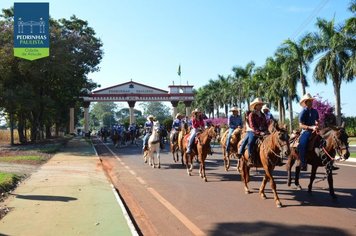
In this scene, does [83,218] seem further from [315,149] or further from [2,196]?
[315,149]

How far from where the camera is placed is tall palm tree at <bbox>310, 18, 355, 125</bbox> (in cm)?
3588

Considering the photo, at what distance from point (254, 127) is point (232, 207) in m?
2.41

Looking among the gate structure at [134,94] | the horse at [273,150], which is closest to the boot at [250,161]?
the horse at [273,150]

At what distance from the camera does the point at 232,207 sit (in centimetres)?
982

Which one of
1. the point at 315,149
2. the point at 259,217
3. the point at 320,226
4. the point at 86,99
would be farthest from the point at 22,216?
the point at 86,99

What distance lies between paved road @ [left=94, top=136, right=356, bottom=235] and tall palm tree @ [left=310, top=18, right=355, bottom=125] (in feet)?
75.8

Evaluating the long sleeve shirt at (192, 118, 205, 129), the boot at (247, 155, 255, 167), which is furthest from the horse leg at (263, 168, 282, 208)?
the long sleeve shirt at (192, 118, 205, 129)

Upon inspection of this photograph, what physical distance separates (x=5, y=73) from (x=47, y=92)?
34.7ft

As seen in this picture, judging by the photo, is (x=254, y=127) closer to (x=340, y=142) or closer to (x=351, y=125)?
(x=340, y=142)

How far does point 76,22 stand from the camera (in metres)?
47.0

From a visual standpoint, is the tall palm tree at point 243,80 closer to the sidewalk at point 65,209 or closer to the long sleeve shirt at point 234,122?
the long sleeve shirt at point 234,122

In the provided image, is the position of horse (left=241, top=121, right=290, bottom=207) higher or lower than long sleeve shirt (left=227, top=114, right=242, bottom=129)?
lower

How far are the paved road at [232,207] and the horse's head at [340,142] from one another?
1.10 metres

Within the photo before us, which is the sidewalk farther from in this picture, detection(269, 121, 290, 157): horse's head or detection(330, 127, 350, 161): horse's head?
detection(330, 127, 350, 161): horse's head
